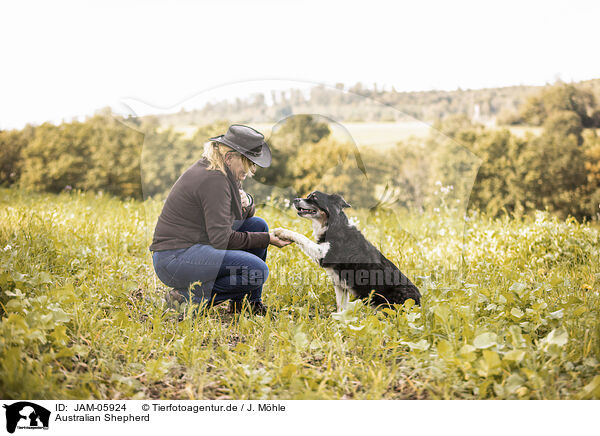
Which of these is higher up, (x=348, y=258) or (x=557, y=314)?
(x=348, y=258)

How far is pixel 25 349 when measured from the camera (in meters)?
2.76

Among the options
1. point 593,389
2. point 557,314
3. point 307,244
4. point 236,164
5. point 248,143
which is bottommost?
point 593,389

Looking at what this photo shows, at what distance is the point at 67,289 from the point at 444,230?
337cm

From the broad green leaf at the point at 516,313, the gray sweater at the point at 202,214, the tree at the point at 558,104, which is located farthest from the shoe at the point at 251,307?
the tree at the point at 558,104

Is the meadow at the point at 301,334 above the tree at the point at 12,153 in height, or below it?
below

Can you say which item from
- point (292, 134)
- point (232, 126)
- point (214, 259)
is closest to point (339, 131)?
point (292, 134)

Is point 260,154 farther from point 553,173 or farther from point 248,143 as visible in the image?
point 553,173

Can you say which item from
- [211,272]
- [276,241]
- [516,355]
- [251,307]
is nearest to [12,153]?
[211,272]

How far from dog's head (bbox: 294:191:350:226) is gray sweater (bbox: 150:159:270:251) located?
355 millimetres

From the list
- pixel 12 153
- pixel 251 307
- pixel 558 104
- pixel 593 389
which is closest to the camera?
pixel 593 389

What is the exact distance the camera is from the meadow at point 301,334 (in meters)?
2.71

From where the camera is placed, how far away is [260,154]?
11.6ft
